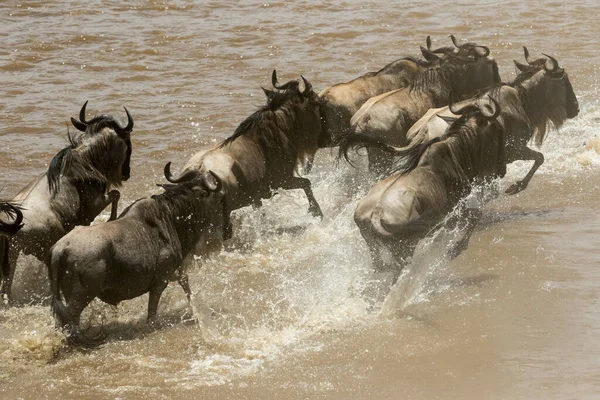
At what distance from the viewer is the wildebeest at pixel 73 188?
8.03m

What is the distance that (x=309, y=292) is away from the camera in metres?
8.12

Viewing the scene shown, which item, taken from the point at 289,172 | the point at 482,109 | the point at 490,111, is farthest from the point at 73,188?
the point at 490,111

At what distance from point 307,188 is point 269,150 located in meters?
0.64

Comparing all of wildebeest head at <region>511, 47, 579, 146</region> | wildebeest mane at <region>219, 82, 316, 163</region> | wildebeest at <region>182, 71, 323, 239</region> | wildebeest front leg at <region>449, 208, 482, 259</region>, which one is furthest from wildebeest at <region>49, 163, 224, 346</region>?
wildebeest head at <region>511, 47, 579, 146</region>

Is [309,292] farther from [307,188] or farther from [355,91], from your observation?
[355,91]

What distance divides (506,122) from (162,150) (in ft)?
14.2

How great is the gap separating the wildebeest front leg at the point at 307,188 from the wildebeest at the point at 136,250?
1.75 metres

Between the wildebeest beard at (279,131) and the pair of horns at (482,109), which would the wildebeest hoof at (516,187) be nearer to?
the pair of horns at (482,109)

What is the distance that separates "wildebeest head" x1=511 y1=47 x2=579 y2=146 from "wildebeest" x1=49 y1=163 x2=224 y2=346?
4.02 m

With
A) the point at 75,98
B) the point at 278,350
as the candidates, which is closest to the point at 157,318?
the point at 278,350

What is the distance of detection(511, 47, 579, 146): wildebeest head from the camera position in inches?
424

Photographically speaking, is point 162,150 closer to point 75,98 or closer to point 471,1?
point 75,98

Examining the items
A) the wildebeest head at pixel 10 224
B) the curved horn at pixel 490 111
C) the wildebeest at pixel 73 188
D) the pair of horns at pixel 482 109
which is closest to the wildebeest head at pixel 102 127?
the wildebeest at pixel 73 188

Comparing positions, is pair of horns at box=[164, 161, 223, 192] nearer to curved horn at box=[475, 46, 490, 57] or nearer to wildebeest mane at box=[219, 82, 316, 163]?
wildebeest mane at box=[219, 82, 316, 163]
